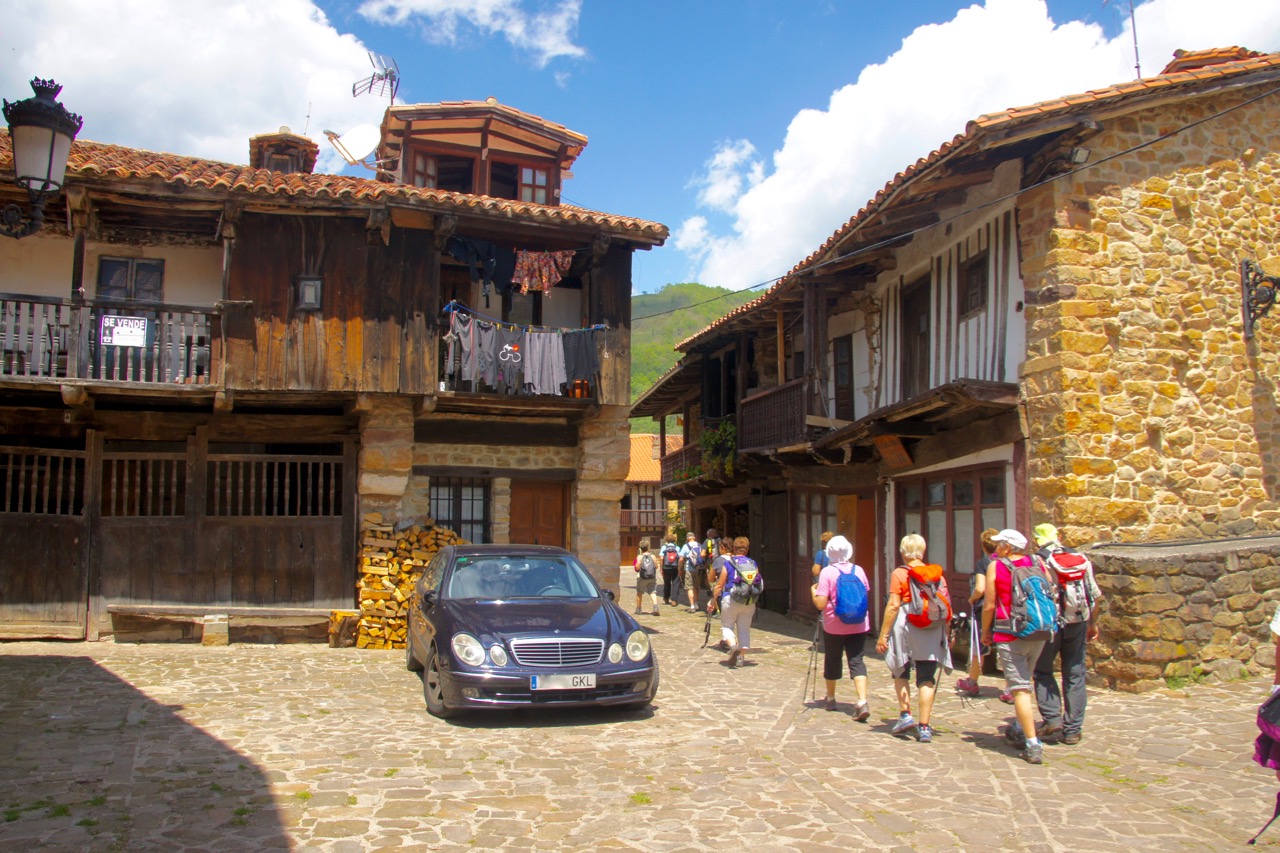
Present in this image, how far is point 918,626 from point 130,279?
36.1 feet

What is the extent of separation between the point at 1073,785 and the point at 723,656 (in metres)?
6.31

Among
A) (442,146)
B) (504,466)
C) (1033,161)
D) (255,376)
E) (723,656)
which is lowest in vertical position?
(723,656)

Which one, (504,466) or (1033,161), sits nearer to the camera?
(1033,161)

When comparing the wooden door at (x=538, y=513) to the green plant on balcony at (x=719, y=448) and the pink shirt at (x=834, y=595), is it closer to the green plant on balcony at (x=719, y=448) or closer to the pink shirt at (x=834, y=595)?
the green plant on balcony at (x=719, y=448)

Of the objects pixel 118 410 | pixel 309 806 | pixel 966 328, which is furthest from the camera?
pixel 118 410

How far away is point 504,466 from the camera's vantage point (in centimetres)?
1448

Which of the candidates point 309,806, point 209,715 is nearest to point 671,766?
point 309,806

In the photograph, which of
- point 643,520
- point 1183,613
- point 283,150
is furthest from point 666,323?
point 1183,613

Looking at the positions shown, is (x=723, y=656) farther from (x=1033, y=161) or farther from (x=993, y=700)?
(x=1033, y=161)

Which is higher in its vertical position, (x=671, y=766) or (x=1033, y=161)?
(x=1033, y=161)

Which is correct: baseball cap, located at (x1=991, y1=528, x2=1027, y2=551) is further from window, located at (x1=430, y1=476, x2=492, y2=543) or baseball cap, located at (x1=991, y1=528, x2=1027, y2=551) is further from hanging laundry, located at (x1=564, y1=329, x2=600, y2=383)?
window, located at (x1=430, y1=476, x2=492, y2=543)

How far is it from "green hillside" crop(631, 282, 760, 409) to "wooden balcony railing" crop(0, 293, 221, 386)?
64.7 metres

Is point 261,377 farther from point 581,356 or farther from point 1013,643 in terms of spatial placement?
point 1013,643

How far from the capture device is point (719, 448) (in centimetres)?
2014
